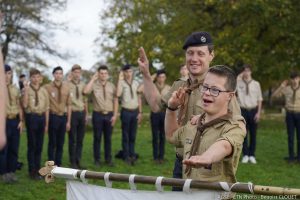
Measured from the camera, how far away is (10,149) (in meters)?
10.8

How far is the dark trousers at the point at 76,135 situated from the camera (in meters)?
12.0

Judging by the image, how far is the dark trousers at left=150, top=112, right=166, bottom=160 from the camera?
13109 millimetres

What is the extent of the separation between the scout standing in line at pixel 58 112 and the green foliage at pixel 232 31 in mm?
10859

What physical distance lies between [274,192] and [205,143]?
2.45ft

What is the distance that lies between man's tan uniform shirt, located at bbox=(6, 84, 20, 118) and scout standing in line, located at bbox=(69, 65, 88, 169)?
1.54m

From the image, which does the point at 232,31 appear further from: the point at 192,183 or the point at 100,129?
the point at 192,183

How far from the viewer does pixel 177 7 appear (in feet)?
81.3

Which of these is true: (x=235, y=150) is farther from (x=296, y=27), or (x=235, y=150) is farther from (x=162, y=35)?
(x=162, y=35)

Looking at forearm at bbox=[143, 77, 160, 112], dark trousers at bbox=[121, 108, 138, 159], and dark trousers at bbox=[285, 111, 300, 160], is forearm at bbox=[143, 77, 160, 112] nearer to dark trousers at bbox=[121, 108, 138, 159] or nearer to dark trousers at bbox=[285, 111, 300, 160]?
dark trousers at bbox=[121, 108, 138, 159]

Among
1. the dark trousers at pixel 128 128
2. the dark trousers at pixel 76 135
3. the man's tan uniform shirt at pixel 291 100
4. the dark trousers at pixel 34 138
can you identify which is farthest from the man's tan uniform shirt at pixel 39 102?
the man's tan uniform shirt at pixel 291 100

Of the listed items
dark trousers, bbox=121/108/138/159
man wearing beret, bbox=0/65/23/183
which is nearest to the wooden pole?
man wearing beret, bbox=0/65/23/183

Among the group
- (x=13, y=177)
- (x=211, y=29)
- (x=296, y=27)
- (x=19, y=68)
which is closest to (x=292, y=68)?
(x=296, y=27)

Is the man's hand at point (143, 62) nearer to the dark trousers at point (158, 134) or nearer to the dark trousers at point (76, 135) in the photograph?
the dark trousers at point (76, 135)

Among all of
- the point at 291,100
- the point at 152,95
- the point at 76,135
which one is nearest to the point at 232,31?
the point at 291,100
